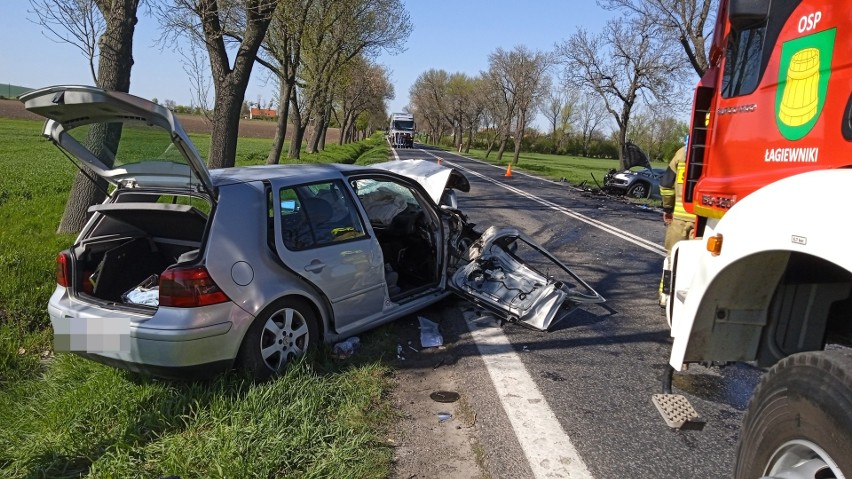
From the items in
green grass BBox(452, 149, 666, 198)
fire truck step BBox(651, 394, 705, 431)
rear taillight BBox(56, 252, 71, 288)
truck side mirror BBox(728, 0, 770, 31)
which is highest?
truck side mirror BBox(728, 0, 770, 31)

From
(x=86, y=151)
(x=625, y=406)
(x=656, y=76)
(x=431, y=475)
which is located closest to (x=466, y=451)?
(x=431, y=475)

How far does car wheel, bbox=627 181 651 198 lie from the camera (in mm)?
20438

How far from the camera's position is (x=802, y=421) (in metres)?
1.76

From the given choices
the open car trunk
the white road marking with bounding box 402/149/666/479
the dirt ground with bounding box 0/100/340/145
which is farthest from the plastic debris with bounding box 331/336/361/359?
the dirt ground with bounding box 0/100/340/145

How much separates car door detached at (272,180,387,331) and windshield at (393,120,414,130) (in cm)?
5390

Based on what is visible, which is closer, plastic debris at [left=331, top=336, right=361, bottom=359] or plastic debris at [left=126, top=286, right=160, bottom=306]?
plastic debris at [left=126, top=286, right=160, bottom=306]

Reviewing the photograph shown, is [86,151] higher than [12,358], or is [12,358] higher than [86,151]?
[86,151]

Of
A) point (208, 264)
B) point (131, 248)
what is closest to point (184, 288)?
point (208, 264)

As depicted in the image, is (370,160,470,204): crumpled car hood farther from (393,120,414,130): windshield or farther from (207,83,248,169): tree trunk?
(393,120,414,130): windshield

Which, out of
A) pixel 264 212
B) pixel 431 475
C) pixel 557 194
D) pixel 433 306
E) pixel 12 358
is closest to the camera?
pixel 431 475

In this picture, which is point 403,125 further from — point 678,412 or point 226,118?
point 678,412

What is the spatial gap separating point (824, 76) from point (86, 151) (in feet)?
14.3

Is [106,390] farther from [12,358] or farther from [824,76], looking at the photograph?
[824,76]

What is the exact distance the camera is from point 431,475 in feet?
9.55
